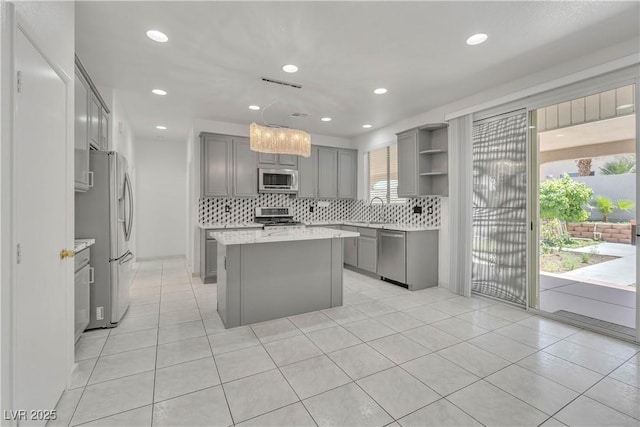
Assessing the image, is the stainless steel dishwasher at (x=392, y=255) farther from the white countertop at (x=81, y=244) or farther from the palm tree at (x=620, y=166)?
the white countertop at (x=81, y=244)

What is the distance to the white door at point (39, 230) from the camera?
4.69 ft

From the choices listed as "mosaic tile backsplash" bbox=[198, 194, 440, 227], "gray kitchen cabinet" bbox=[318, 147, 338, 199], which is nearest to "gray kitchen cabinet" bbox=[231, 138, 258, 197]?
"mosaic tile backsplash" bbox=[198, 194, 440, 227]

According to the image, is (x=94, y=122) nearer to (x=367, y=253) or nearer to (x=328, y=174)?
(x=328, y=174)

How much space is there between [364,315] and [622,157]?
3.08 m

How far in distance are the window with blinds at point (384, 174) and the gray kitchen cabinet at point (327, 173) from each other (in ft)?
2.42

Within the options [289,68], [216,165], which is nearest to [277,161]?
[216,165]

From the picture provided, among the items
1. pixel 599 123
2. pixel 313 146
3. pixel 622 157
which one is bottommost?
pixel 622 157

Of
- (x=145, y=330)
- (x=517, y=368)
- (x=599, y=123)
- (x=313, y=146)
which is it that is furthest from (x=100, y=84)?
(x=599, y=123)

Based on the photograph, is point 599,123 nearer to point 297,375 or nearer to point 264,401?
point 297,375

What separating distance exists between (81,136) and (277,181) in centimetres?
327

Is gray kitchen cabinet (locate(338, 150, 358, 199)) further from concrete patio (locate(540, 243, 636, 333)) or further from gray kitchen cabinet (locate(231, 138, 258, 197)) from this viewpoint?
concrete patio (locate(540, 243, 636, 333))

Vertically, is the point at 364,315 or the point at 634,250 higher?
the point at 634,250

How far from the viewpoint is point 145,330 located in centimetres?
302

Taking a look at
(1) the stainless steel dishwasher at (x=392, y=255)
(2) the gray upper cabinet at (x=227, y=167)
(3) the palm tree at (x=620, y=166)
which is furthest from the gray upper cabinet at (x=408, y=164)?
(2) the gray upper cabinet at (x=227, y=167)
